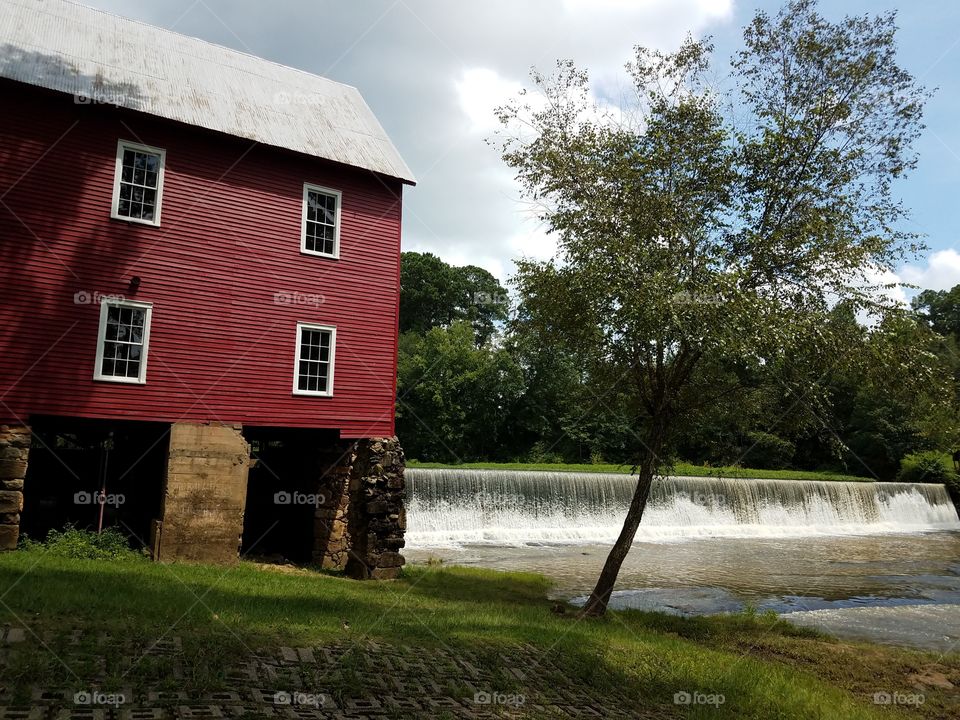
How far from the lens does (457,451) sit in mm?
52594

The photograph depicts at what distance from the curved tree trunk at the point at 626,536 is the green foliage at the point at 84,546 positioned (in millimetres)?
9517

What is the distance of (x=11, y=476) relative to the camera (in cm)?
1381

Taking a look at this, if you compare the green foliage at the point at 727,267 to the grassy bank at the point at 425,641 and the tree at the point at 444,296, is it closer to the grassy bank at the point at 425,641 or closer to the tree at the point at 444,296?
the grassy bank at the point at 425,641

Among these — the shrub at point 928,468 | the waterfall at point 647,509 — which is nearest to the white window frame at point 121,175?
the waterfall at point 647,509

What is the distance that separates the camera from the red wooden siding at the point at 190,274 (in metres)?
14.3

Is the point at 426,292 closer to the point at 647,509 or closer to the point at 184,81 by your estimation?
the point at 647,509

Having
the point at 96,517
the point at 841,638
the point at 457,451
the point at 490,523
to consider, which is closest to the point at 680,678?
the point at 841,638

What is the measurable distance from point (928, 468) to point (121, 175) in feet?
166

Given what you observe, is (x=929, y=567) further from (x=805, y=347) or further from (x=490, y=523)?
(x=805, y=347)

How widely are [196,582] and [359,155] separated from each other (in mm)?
11315

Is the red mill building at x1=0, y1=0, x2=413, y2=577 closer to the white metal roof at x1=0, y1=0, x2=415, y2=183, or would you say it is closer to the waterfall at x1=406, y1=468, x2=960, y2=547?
the white metal roof at x1=0, y1=0, x2=415, y2=183

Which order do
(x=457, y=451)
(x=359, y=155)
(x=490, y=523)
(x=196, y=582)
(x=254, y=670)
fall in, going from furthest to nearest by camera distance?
(x=457, y=451) < (x=490, y=523) < (x=359, y=155) < (x=196, y=582) < (x=254, y=670)

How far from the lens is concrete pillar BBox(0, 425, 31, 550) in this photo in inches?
540

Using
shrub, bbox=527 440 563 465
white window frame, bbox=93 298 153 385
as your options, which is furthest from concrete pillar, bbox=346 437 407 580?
shrub, bbox=527 440 563 465
